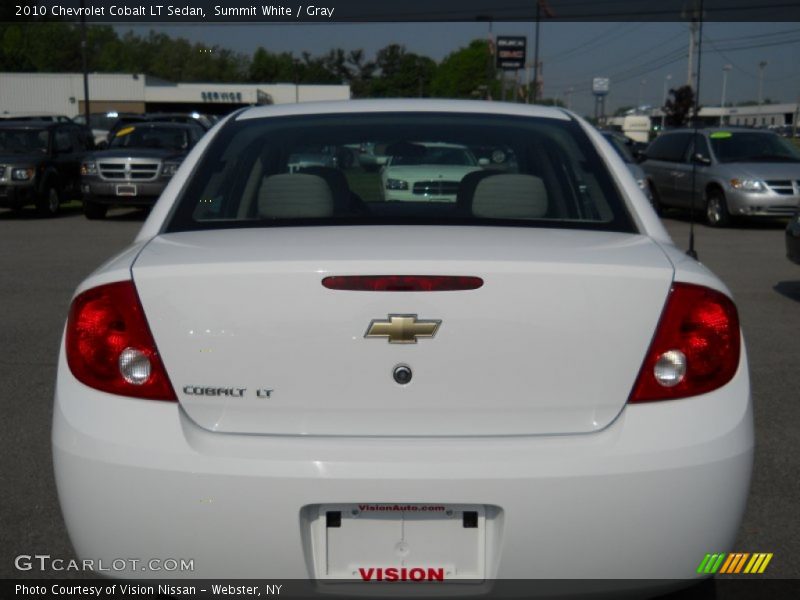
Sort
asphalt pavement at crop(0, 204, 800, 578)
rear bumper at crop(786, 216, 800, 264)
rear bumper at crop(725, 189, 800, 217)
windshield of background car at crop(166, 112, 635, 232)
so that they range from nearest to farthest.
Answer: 1. windshield of background car at crop(166, 112, 635, 232)
2. asphalt pavement at crop(0, 204, 800, 578)
3. rear bumper at crop(786, 216, 800, 264)
4. rear bumper at crop(725, 189, 800, 217)

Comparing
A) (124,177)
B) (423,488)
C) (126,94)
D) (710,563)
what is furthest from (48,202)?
(126,94)

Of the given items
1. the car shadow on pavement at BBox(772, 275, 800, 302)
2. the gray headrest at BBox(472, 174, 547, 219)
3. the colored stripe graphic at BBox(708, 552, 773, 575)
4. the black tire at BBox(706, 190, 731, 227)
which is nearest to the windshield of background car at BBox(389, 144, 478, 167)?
the gray headrest at BBox(472, 174, 547, 219)

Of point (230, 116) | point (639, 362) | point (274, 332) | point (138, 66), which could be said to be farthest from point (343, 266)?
point (138, 66)

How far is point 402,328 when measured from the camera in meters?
2.50

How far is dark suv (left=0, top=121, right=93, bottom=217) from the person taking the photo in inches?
698

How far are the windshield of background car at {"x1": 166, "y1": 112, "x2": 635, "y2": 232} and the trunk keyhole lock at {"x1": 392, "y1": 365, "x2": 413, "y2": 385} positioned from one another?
676mm

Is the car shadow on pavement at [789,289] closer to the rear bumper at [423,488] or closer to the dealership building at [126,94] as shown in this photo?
the rear bumper at [423,488]

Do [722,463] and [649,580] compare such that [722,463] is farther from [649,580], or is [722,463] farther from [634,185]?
[634,185]

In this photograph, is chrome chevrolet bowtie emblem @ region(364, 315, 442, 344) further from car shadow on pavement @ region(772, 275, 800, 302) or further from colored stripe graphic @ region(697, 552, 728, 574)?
car shadow on pavement @ region(772, 275, 800, 302)

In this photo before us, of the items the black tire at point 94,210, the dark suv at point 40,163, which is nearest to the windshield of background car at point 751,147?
the black tire at point 94,210

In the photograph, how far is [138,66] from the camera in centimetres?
11412

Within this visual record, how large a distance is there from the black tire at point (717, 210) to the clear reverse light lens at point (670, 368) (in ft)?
50.0

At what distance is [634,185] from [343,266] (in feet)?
4.42

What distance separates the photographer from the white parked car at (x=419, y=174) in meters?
4.63
